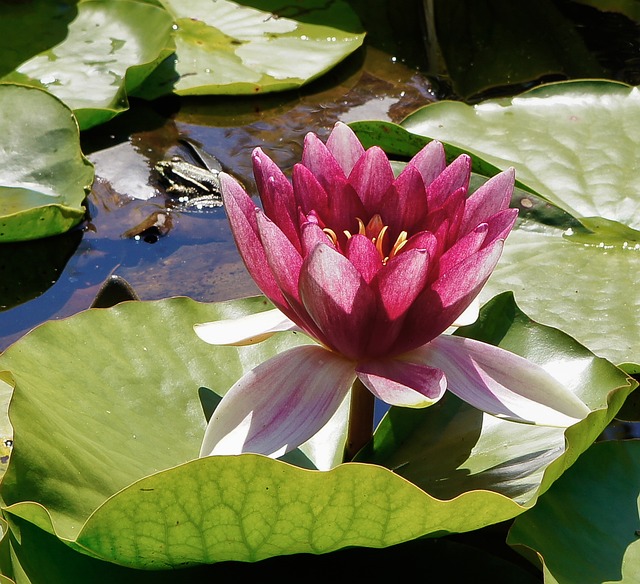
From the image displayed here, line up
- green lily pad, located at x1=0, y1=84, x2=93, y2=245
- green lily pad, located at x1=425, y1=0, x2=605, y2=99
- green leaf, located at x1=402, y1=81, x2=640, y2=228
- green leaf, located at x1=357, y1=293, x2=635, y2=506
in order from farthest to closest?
green lily pad, located at x1=425, y1=0, x2=605, y2=99 → green lily pad, located at x1=0, y1=84, x2=93, y2=245 → green leaf, located at x1=402, y1=81, x2=640, y2=228 → green leaf, located at x1=357, y1=293, x2=635, y2=506

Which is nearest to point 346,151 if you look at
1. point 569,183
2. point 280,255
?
point 280,255

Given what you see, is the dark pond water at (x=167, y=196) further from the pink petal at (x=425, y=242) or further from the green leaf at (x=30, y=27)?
the pink petal at (x=425, y=242)

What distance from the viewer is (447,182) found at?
1219 mm

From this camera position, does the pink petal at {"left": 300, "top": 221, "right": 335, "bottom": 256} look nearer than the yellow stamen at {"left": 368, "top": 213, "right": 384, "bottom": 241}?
Yes

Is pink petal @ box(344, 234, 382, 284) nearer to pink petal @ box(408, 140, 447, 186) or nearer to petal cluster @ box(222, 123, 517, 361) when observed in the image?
petal cluster @ box(222, 123, 517, 361)

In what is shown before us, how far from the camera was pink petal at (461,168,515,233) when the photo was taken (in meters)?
1.20

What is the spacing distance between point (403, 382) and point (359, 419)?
0.17 meters

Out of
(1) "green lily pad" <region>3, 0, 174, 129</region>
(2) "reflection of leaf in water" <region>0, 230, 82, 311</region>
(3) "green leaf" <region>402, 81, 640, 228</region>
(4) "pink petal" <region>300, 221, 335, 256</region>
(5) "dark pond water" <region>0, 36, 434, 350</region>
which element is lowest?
(2) "reflection of leaf in water" <region>0, 230, 82, 311</region>

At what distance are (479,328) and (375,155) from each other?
0.35 m

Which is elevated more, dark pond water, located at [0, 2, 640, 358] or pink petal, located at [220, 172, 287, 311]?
Answer: pink petal, located at [220, 172, 287, 311]

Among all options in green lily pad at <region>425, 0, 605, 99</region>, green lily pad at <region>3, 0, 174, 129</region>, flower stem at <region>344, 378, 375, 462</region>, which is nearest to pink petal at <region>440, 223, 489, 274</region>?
flower stem at <region>344, 378, 375, 462</region>

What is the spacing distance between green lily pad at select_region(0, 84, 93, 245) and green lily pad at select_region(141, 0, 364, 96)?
0.48m

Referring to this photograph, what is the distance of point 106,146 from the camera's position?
249cm

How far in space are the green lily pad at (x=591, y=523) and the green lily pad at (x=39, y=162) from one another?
1.35m
